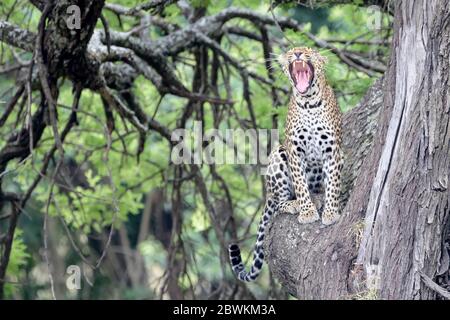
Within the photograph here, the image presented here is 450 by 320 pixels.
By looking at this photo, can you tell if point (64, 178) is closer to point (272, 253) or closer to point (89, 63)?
point (89, 63)

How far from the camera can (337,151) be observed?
7.71 meters

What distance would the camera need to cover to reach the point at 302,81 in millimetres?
7723

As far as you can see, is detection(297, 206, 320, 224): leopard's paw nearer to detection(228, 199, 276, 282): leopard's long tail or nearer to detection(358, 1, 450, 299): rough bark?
detection(228, 199, 276, 282): leopard's long tail

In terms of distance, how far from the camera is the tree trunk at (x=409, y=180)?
20.9ft

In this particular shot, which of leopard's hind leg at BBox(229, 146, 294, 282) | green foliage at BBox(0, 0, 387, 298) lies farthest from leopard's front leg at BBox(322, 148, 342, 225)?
green foliage at BBox(0, 0, 387, 298)

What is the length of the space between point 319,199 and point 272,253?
2.03 ft

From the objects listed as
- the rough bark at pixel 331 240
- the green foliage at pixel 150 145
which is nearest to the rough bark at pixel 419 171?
the rough bark at pixel 331 240

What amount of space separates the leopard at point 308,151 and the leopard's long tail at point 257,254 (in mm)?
11

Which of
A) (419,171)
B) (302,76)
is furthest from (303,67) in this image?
(419,171)

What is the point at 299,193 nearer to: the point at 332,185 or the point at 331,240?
the point at 332,185

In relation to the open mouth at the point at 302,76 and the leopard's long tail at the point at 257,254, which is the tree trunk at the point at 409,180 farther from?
the leopard's long tail at the point at 257,254

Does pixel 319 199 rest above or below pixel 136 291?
above

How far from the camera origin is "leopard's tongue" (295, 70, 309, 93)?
25.2 ft
